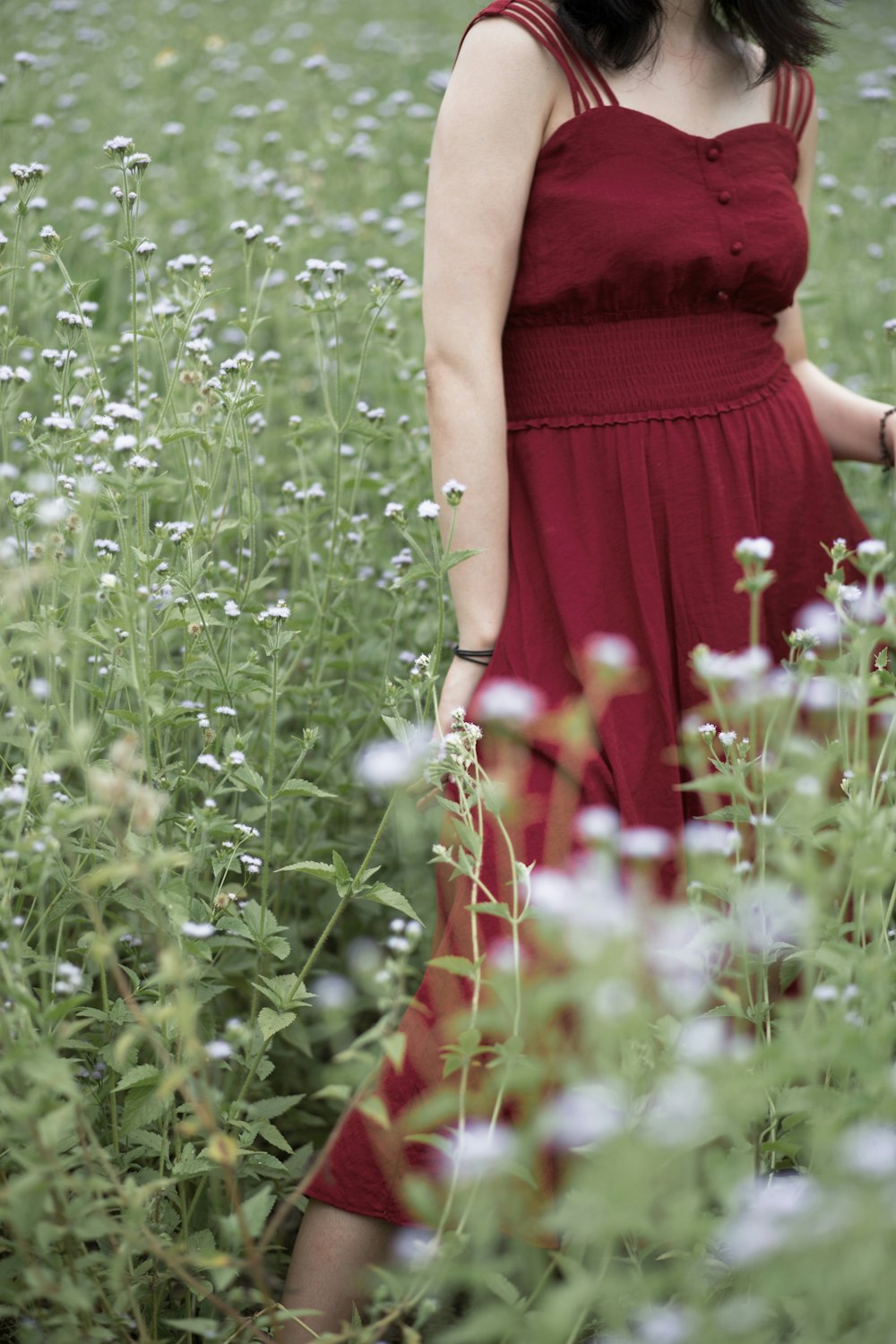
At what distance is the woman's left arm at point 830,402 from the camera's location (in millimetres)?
2176

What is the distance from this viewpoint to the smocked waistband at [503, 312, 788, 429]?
191cm

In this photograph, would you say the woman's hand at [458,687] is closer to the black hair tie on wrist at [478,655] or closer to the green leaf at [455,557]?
the black hair tie on wrist at [478,655]

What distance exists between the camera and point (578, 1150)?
116 cm

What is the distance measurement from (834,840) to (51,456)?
1.02 m

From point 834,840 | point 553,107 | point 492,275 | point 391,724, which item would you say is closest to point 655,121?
point 553,107

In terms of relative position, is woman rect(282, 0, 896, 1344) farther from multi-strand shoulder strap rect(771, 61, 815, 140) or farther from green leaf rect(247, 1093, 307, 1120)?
green leaf rect(247, 1093, 307, 1120)

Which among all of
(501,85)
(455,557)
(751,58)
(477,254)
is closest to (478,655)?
(455,557)

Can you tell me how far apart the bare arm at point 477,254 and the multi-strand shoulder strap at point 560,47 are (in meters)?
0.02

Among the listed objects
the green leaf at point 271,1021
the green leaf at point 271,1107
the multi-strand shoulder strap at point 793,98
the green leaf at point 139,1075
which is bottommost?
the green leaf at point 271,1107

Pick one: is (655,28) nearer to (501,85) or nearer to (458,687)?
(501,85)

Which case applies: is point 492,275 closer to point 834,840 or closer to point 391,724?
point 391,724

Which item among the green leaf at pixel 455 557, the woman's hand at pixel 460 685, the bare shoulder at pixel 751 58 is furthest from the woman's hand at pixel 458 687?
the bare shoulder at pixel 751 58

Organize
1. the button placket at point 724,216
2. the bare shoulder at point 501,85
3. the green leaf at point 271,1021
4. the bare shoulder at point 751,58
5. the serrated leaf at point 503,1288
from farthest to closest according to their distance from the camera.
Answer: the bare shoulder at point 751,58
the button placket at point 724,216
the bare shoulder at point 501,85
the green leaf at point 271,1021
the serrated leaf at point 503,1288

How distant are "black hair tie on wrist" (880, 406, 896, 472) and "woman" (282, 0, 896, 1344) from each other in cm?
19
